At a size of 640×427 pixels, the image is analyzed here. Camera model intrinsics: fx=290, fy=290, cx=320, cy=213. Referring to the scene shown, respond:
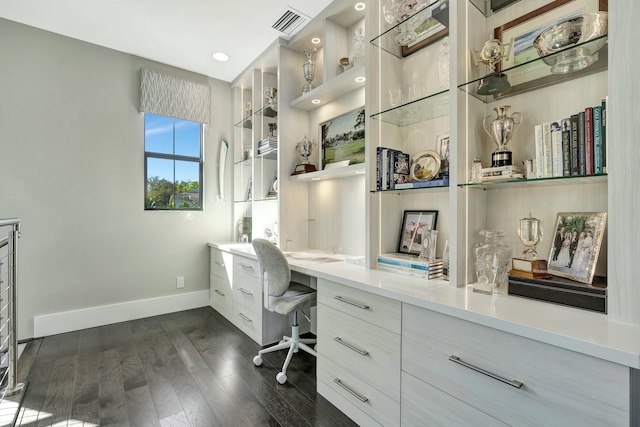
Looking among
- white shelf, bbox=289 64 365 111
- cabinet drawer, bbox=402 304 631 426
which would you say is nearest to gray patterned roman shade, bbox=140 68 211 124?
white shelf, bbox=289 64 365 111

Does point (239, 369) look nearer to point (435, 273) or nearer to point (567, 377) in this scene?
point (435, 273)

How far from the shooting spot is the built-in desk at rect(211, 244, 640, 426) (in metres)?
0.81

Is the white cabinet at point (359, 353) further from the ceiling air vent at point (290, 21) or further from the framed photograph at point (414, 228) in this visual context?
the ceiling air vent at point (290, 21)

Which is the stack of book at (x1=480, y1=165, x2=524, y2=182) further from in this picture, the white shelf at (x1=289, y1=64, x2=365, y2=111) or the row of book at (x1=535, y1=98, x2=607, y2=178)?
the white shelf at (x1=289, y1=64, x2=365, y2=111)

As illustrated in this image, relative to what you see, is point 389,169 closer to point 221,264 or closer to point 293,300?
point 293,300

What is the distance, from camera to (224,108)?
3.79m

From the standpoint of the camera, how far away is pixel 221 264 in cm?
327

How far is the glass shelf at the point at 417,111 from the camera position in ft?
5.45

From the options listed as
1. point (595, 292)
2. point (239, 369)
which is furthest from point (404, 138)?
point (239, 369)

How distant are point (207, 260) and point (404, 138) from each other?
2811 mm

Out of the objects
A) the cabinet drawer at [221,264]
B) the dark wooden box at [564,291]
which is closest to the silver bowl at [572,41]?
the dark wooden box at [564,291]

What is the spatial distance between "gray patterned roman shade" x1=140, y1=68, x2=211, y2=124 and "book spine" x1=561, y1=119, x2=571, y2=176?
3.48 meters

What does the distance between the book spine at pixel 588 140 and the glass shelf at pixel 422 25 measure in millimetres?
904

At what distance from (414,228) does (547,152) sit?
0.83 metres
